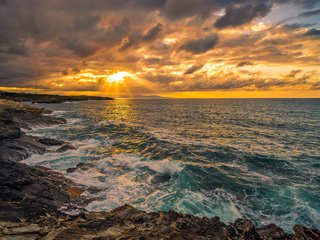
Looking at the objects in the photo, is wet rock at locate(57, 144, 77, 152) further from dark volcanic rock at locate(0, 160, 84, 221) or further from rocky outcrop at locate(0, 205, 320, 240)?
rocky outcrop at locate(0, 205, 320, 240)

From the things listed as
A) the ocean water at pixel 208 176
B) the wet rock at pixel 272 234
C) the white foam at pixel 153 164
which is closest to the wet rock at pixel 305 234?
the wet rock at pixel 272 234

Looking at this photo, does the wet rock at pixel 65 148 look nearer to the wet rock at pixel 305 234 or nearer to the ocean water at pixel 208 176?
the ocean water at pixel 208 176

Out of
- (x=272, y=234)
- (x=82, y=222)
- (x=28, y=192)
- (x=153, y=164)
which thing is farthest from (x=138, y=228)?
(x=153, y=164)

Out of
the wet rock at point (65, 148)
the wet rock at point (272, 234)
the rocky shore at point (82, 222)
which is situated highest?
the rocky shore at point (82, 222)

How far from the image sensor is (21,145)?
2850cm

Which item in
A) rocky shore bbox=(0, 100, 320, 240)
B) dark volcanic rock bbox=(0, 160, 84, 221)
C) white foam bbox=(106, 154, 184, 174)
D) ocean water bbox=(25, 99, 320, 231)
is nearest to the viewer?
rocky shore bbox=(0, 100, 320, 240)

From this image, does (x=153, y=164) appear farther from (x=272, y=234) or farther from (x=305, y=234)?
(x=305, y=234)

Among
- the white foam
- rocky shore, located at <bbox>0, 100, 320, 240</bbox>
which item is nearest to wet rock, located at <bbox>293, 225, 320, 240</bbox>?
rocky shore, located at <bbox>0, 100, 320, 240</bbox>

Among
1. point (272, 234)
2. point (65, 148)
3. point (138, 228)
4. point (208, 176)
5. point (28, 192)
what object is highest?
point (138, 228)

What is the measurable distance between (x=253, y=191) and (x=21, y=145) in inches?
1082

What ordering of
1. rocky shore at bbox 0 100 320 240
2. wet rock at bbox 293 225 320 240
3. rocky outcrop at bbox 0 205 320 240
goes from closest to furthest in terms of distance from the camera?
rocky outcrop at bbox 0 205 320 240
rocky shore at bbox 0 100 320 240
wet rock at bbox 293 225 320 240

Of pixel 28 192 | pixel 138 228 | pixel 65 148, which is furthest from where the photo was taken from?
pixel 65 148

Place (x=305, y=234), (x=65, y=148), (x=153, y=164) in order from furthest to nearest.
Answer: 1. (x=65, y=148)
2. (x=153, y=164)
3. (x=305, y=234)

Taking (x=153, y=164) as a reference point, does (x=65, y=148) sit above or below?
above
